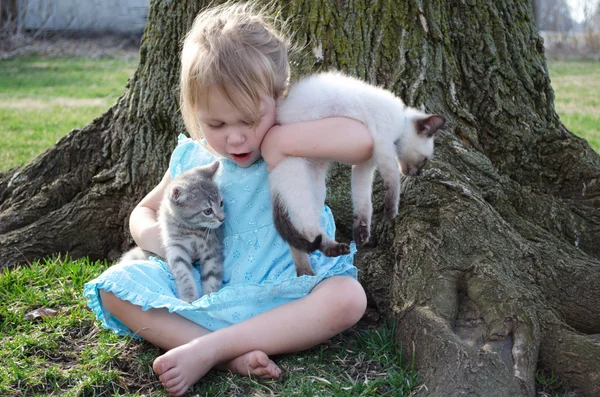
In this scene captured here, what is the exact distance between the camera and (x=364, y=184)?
9.90 feet

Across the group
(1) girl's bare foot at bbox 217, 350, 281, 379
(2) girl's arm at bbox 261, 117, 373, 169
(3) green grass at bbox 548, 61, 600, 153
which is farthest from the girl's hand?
(3) green grass at bbox 548, 61, 600, 153

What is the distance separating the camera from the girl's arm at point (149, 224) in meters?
3.18

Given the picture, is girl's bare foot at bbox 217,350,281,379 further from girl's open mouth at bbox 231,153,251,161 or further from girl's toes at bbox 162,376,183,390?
girl's open mouth at bbox 231,153,251,161

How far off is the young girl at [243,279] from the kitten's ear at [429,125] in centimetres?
30

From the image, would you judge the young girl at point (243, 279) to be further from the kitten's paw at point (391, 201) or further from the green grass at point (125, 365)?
the kitten's paw at point (391, 201)

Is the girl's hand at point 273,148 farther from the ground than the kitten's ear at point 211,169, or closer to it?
farther from the ground

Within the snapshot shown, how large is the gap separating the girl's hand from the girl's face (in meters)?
0.03

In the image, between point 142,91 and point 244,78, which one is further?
point 142,91

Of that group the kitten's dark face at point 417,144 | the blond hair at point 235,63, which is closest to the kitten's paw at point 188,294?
the blond hair at point 235,63

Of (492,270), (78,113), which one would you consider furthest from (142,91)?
(78,113)

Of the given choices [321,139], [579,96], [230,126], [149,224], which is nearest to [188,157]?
[149,224]

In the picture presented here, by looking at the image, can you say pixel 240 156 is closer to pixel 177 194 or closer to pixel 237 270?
pixel 177 194

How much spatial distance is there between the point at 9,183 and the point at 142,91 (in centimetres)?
114

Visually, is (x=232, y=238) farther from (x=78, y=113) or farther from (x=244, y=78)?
(x=78, y=113)
